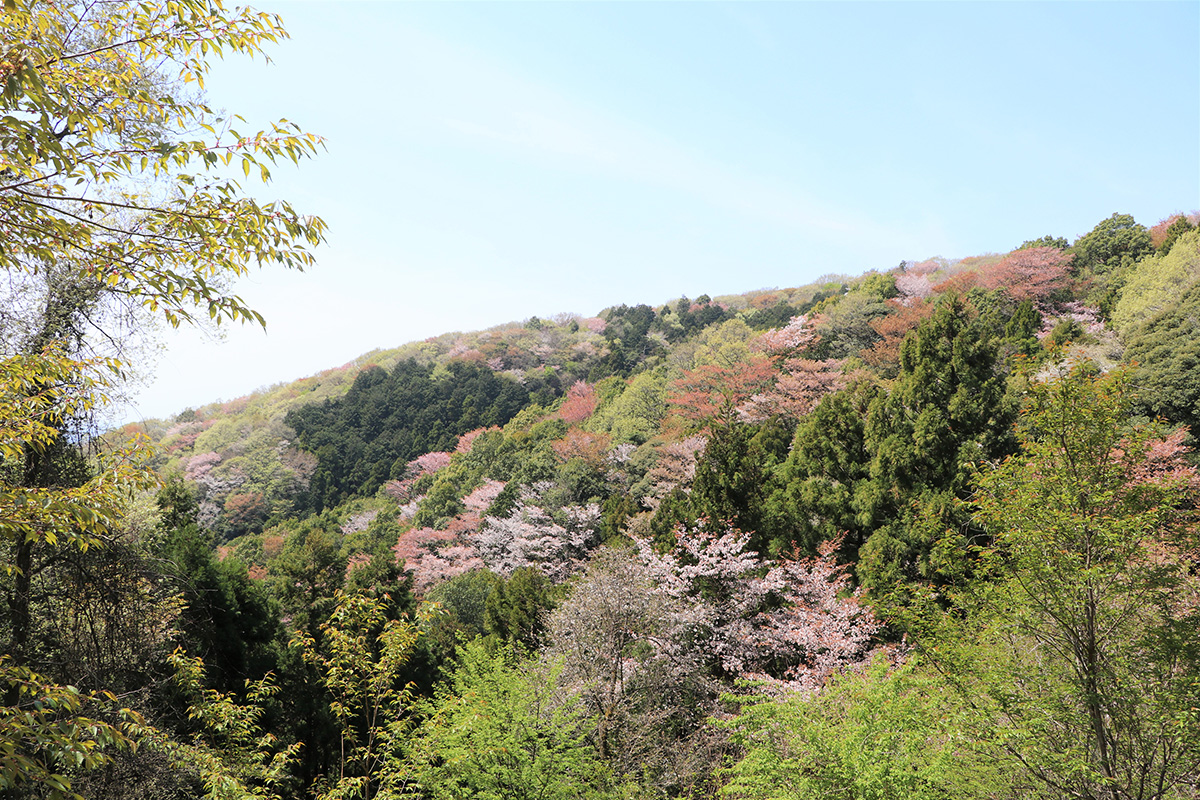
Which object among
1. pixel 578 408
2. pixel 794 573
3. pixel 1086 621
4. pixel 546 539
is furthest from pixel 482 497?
pixel 1086 621

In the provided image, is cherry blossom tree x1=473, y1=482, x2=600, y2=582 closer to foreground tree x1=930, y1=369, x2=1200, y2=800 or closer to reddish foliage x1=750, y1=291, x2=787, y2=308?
foreground tree x1=930, y1=369, x2=1200, y2=800

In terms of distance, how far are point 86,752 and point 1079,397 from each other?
868cm

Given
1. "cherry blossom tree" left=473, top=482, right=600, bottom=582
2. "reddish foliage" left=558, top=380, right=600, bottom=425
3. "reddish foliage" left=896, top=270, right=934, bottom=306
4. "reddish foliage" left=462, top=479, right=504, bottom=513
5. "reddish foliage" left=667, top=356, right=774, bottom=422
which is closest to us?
"cherry blossom tree" left=473, top=482, right=600, bottom=582

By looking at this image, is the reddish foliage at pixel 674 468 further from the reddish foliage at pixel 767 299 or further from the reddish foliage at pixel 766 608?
the reddish foliage at pixel 767 299

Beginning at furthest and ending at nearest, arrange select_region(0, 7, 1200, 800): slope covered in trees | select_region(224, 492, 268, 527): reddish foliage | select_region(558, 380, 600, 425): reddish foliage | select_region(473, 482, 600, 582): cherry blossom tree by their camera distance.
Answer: select_region(224, 492, 268, 527): reddish foliage → select_region(558, 380, 600, 425): reddish foliage → select_region(473, 482, 600, 582): cherry blossom tree → select_region(0, 7, 1200, 800): slope covered in trees

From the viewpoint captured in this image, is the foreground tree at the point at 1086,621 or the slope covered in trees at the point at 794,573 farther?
the slope covered in trees at the point at 794,573

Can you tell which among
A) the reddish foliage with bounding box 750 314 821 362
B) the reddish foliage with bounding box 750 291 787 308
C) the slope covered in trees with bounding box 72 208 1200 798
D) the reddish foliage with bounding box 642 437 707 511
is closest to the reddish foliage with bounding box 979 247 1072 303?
the slope covered in trees with bounding box 72 208 1200 798

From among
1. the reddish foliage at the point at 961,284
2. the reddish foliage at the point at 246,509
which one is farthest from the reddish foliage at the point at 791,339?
the reddish foliage at the point at 246,509

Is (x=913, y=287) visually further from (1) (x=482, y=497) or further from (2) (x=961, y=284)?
(1) (x=482, y=497)

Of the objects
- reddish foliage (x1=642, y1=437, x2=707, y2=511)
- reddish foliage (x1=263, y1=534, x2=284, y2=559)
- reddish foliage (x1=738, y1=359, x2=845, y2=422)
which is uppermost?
reddish foliage (x1=738, y1=359, x2=845, y2=422)

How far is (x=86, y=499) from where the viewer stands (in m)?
3.79

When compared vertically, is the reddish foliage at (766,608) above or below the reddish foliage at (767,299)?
below

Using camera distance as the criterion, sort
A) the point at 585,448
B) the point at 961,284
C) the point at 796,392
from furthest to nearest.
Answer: the point at 961,284 → the point at 585,448 → the point at 796,392

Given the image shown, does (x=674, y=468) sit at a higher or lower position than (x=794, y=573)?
higher
